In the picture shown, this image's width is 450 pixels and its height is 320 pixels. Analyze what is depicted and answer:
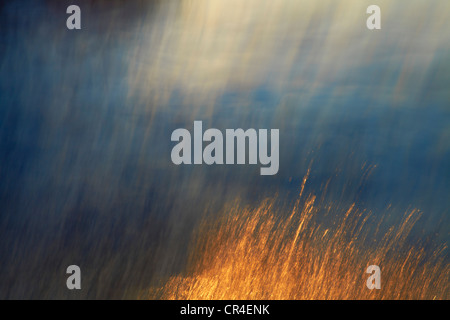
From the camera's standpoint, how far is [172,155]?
5.29 m

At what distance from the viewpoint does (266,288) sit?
492cm

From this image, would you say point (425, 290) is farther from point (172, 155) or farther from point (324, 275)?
point (172, 155)

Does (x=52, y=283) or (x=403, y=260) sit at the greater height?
(x=403, y=260)

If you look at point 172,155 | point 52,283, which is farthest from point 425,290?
point 52,283

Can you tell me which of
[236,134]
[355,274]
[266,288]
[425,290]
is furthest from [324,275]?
[236,134]

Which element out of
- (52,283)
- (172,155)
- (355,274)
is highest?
(172,155)
